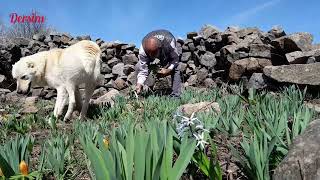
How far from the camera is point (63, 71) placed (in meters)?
5.38

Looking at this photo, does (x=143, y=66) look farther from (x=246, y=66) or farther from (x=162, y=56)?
(x=246, y=66)

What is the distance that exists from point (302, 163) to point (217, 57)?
284 inches

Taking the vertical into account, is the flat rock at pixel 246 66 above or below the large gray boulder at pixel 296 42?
below

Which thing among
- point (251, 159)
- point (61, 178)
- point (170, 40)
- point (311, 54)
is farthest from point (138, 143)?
point (170, 40)

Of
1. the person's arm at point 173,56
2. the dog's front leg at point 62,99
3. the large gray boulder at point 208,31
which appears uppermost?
the large gray boulder at point 208,31

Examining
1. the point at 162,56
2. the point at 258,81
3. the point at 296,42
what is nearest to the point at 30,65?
the point at 162,56

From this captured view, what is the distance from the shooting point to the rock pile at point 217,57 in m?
5.92

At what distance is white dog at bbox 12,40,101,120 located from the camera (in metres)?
5.38

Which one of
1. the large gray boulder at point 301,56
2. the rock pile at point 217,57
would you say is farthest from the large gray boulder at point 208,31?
the large gray boulder at point 301,56

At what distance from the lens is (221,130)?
2.27 metres

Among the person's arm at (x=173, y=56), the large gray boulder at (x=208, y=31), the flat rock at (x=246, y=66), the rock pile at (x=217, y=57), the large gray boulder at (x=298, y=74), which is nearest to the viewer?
the large gray boulder at (x=298, y=74)

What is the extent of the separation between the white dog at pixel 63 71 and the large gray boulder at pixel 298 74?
102 inches

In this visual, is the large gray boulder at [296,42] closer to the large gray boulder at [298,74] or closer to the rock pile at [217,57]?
the rock pile at [217,57]

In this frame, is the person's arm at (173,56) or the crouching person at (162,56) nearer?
the crouching person at (162,56)
